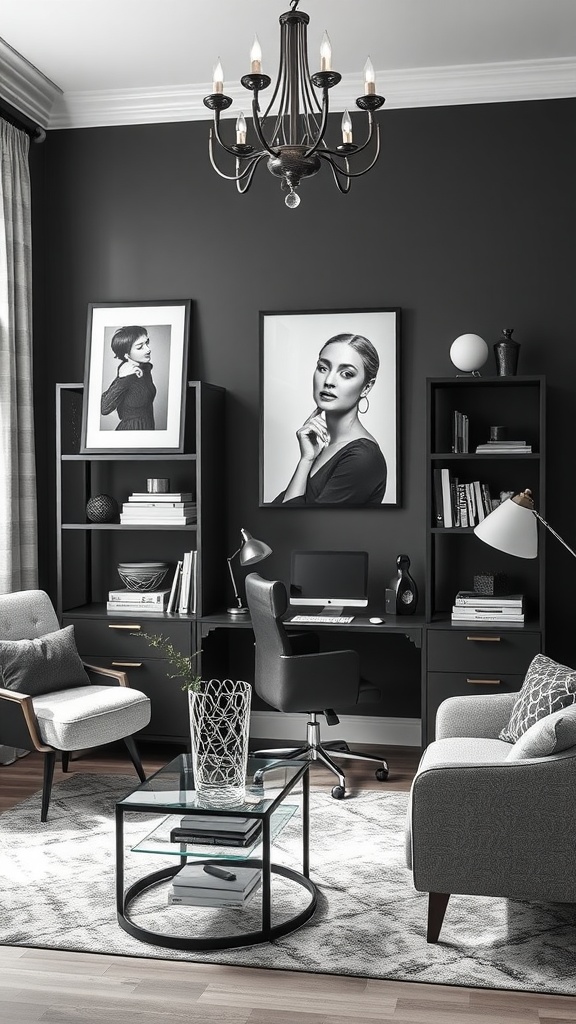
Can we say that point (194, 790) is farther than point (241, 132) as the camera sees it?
Yes

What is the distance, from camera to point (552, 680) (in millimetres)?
3467

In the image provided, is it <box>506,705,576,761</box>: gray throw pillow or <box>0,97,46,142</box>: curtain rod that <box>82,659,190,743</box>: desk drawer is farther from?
<box>0,97,46,142</box>: curtain rod

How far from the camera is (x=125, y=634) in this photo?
5.06 meters

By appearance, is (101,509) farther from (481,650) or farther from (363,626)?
(481,650)

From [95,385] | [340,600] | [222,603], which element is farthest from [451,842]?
[95,385]

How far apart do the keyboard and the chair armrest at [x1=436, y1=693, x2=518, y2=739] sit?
41.1 inches

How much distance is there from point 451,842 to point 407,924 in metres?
0.42

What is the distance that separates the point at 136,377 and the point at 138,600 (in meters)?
1.16

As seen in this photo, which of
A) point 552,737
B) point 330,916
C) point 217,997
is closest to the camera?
point 217,997

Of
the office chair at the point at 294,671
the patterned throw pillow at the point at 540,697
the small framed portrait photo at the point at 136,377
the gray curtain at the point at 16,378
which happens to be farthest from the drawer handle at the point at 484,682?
the gray curtain at the point at 16,378

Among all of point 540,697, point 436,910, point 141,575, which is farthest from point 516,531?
point 141,575

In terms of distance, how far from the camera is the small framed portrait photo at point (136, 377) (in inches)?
205

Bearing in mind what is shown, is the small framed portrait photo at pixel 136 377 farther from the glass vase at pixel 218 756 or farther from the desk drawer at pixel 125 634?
the glass vase at pixel 218 756

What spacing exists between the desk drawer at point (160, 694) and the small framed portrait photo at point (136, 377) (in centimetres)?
107
